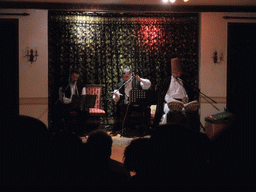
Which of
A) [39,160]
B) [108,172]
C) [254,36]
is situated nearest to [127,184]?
[108,172]

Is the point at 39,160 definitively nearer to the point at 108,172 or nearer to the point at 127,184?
the point at 108,172

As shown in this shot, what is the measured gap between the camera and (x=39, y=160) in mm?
1177

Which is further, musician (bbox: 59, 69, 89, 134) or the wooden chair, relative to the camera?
the wooden chair

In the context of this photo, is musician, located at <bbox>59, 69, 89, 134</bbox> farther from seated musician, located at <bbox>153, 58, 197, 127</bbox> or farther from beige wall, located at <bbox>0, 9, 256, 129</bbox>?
seated musician, located at <bbox>153, 58, 197, 127</bbox>

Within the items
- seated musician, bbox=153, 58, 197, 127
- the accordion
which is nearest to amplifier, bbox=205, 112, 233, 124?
seated musician, bbox=153, 58, 197, 127

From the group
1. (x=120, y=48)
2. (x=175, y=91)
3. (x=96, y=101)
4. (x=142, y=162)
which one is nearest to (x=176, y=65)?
(x=175, y=91)

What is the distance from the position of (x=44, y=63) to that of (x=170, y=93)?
9.04ft

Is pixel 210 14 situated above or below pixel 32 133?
above

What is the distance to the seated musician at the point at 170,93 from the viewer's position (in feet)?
15.8

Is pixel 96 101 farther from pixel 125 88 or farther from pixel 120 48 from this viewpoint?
pixel 120 48

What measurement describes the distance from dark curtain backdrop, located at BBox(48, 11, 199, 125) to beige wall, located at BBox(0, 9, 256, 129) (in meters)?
0.17

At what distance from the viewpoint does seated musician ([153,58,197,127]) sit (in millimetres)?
4816

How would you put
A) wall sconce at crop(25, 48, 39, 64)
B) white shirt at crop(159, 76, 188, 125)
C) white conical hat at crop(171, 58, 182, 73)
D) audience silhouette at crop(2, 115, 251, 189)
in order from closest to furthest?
audience silhouette at crop(2, 115, 251, 189)
white conical hat at crop(171, 58, 182, 73)
white shirt at crop(159, 76, 188, 125)
wall sconce at crop(25, 48, 39, 64)

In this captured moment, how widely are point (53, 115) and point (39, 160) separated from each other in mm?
4401
